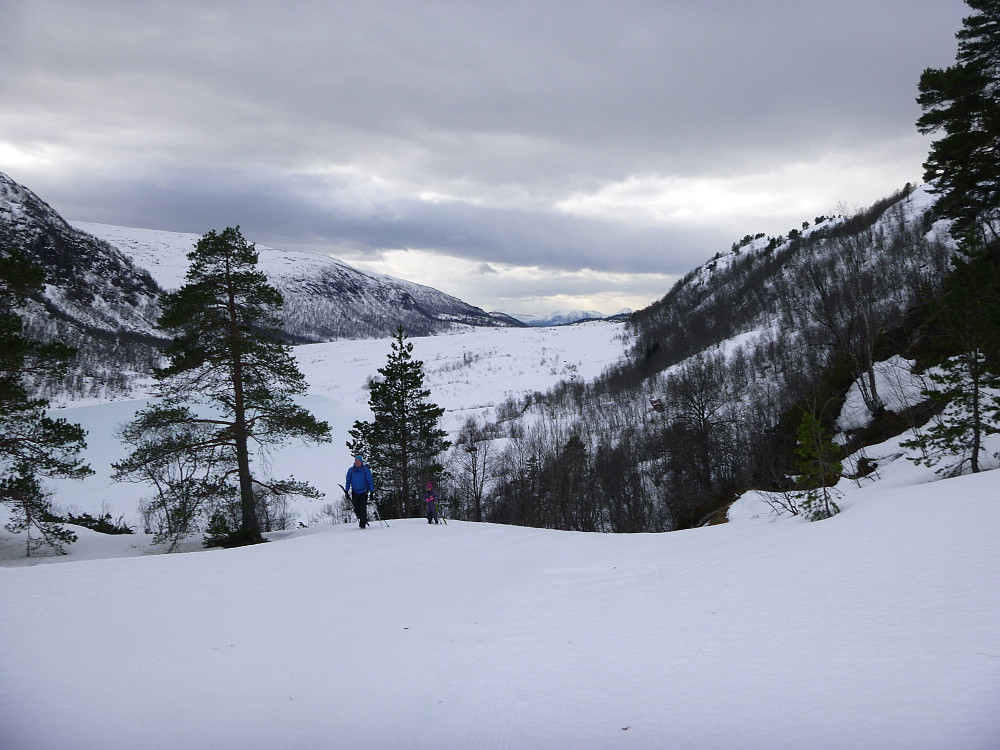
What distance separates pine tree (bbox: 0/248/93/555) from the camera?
14.4 meters

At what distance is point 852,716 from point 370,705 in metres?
3.03

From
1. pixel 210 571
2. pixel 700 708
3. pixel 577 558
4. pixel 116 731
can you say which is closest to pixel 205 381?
pixel 210 571

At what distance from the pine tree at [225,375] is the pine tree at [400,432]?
9104 mm

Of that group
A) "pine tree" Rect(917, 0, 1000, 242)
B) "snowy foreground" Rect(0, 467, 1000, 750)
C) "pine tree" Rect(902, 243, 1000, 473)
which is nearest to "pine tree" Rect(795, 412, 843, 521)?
"pine tree" Rect(902, 243, 1000, 473)

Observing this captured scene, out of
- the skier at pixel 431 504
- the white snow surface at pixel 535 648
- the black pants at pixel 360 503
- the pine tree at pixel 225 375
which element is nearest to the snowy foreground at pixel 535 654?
the white snow surface at pixel 535 648

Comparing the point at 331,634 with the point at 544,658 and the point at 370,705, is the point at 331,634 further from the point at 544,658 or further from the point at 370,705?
the point at 544,658

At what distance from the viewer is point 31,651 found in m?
4.36

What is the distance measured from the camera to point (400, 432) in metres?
28.1

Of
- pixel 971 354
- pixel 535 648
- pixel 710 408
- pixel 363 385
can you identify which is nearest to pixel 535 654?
pixel 535 648

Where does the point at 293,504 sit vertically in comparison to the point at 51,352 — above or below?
below

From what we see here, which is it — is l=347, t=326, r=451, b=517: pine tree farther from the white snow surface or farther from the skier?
the white snow surface

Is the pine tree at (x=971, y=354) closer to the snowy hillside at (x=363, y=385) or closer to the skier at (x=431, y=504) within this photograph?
the skier at (x=431, y=504)

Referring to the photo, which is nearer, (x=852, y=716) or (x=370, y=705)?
(x=852, y=716)

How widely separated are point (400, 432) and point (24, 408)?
51.5 ft
